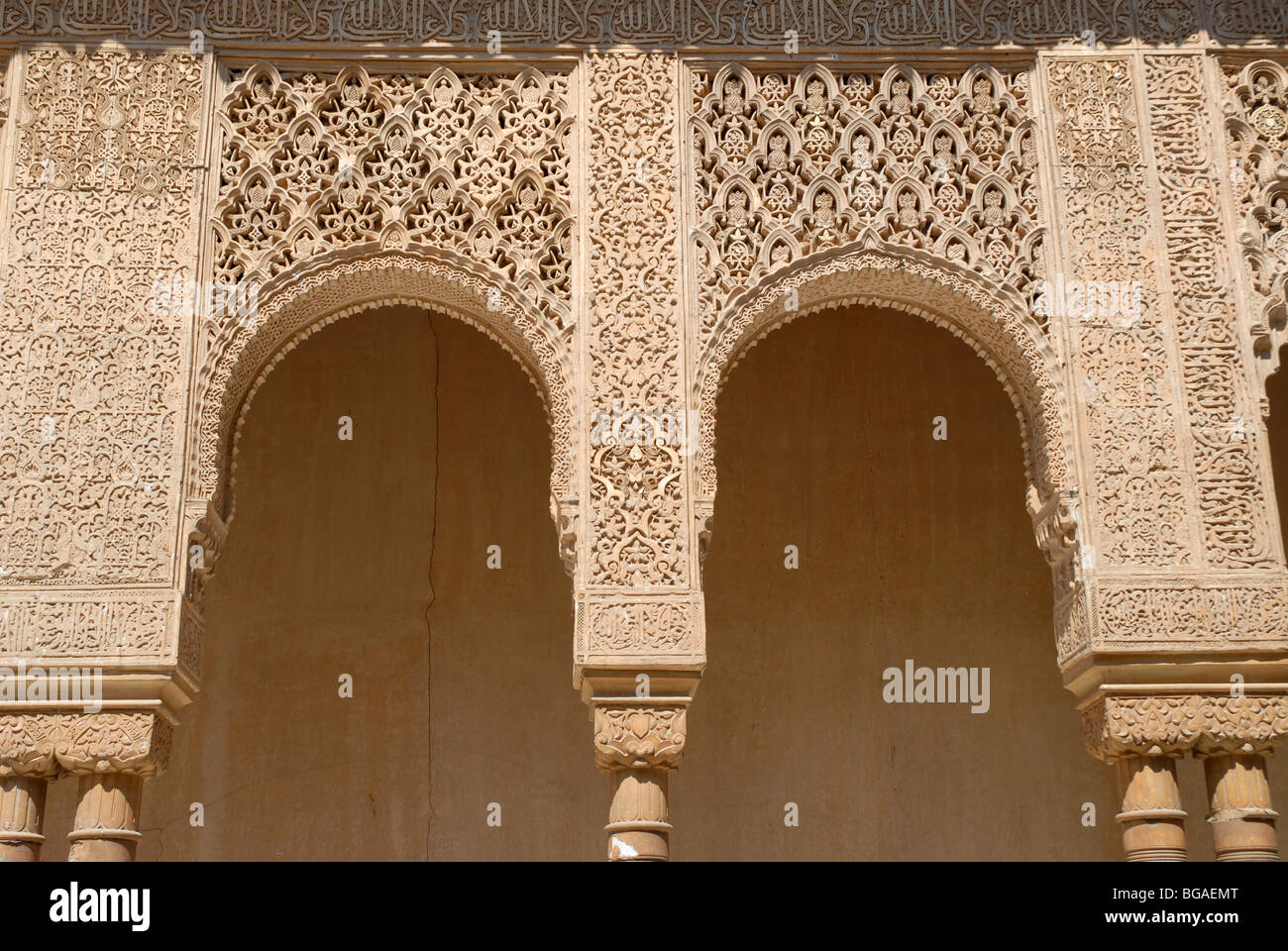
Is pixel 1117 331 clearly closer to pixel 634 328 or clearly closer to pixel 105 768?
pixel 634 328

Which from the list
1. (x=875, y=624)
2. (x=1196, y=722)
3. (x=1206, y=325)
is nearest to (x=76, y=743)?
(x=1196, y=722)

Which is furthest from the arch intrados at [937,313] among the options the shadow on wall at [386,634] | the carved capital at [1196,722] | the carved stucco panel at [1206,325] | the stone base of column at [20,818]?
the stone base of column at [20,818]

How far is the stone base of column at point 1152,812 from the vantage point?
488 centimetres

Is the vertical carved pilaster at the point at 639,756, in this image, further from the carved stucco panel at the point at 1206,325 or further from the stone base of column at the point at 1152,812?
the carved stucco panel at the point at 1206,325

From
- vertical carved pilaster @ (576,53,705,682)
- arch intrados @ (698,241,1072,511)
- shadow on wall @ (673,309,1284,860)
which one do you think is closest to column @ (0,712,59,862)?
vertical carved pilaster @ (576,53,705,682)

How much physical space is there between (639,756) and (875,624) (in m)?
2.73

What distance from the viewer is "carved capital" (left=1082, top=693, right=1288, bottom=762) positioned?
4.88 meters

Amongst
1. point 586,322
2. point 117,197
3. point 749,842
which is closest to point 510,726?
point 749,842

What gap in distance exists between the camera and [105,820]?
15.8 feet

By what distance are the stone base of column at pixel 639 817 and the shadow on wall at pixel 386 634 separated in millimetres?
2137

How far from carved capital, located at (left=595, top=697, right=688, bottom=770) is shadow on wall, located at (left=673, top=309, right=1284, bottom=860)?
225 cm

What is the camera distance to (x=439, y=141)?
217 inches
